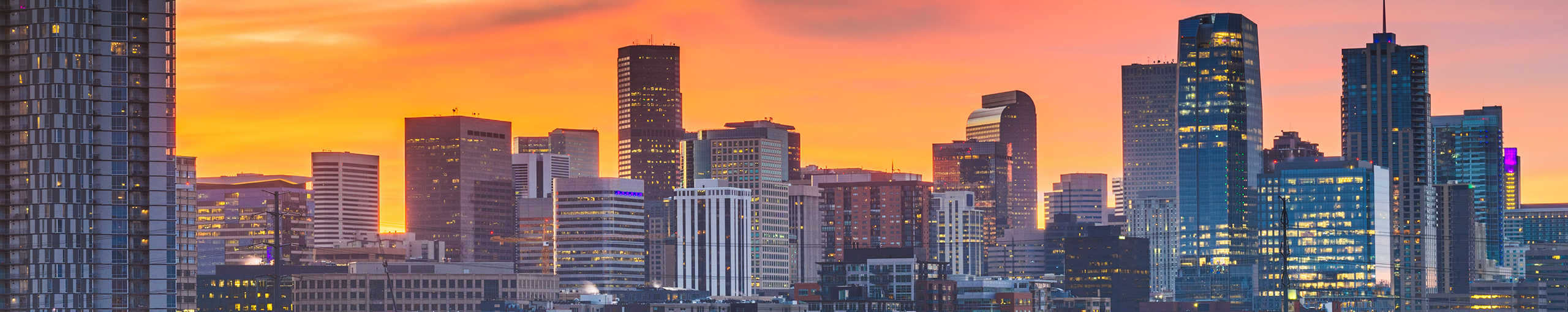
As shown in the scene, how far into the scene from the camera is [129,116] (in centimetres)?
18600

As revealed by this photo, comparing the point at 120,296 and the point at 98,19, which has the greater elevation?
the point at 98,19

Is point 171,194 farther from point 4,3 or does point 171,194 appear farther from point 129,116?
point 4,3

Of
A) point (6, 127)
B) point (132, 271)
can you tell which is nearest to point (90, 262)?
point (132, 271)

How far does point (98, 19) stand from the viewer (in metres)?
183

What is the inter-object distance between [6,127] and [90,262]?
49.7ft

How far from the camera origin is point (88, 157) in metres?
185

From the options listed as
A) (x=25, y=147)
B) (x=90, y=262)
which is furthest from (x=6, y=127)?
(x=90, y=262)

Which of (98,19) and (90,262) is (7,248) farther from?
(98,19)

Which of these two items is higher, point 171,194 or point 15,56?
point 15,56

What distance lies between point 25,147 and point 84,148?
518cm

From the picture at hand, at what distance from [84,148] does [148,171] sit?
5787mm

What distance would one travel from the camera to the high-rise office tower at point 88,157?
597 ft

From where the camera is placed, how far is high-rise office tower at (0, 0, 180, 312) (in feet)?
597

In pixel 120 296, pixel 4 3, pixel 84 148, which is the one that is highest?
pixel 4 3
